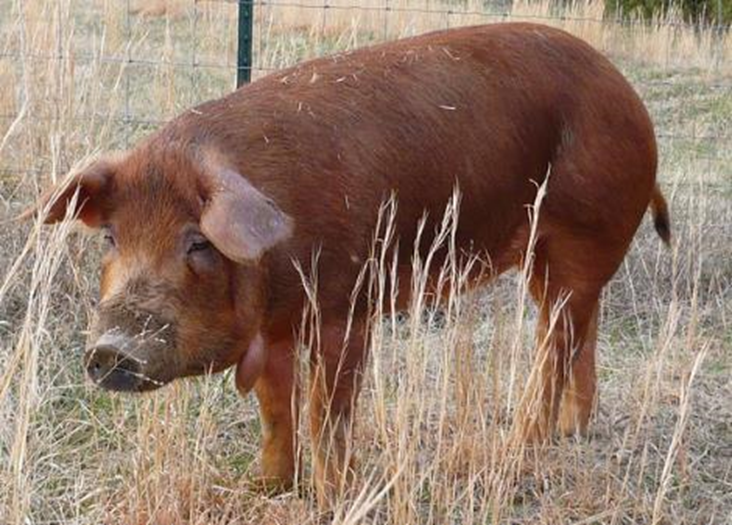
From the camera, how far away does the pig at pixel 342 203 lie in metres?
3.24

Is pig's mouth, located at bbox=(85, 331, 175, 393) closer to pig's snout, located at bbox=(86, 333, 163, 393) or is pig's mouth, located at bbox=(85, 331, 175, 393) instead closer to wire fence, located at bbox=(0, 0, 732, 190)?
A: pig's snout, located at bbox=(86, 333, 163, 393)

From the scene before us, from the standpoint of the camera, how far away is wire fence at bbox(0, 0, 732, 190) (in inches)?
233

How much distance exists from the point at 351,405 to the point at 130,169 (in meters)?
0.88

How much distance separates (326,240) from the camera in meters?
3.55

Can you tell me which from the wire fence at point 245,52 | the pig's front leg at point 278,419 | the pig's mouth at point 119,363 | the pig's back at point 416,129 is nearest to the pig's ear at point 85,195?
the pig's back at point 416,129

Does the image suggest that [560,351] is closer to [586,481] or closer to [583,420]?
[583,420]

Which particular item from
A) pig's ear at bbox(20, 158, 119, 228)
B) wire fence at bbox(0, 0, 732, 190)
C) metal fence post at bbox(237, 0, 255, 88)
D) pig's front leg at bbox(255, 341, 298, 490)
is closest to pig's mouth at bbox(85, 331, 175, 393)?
pig's ear at bbox(20, 158, 119, 228)

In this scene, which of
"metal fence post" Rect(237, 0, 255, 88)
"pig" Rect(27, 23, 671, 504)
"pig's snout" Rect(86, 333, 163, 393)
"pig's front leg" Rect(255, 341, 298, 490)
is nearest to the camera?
"pig's snout" Rect(86, 333, 163, 393)

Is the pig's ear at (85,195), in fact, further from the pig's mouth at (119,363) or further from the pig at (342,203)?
the pig's mouth at (119,363)

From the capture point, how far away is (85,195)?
3451mm

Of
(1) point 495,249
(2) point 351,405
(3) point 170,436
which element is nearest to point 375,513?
(2) point 351,405

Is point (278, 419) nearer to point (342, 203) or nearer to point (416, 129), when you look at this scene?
point (342, 203)

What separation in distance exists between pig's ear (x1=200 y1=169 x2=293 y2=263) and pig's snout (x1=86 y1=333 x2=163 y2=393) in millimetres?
320

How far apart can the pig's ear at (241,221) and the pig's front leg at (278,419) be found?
25.1 inches
